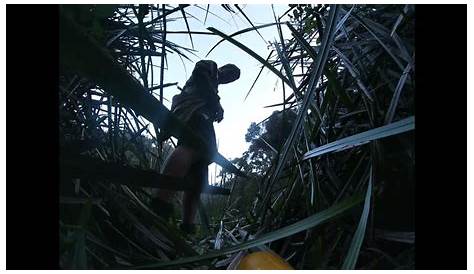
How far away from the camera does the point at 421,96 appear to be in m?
0.34

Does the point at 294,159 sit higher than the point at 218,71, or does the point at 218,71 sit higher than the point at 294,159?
the point at 218,71

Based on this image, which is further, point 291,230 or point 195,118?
point 195,118

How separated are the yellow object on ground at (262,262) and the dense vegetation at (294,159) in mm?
23

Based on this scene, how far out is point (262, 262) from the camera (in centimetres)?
38

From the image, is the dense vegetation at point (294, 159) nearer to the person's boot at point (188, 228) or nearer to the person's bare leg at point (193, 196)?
the person's bare leg at point (193, 196)

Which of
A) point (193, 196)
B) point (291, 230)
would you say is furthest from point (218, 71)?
point (291, 230)

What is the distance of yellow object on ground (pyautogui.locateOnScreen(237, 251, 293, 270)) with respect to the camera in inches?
14.9

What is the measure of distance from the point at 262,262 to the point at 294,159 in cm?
28

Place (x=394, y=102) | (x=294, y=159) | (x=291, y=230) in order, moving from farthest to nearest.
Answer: (x=294, y=159) → (x=394, y=102) → (x=291, y=230)

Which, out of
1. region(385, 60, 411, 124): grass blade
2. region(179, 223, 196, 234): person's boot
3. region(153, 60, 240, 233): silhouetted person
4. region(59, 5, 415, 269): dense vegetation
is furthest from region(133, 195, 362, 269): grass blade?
region(179, 223, 196, 234): person's boot

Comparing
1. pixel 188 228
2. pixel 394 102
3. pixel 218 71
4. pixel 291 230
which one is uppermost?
pixel 218 71

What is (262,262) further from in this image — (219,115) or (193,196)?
(219,115)

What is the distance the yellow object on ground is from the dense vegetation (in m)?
0.02

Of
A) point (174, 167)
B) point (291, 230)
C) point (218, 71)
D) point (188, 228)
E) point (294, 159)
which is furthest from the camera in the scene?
point (218, 71)
